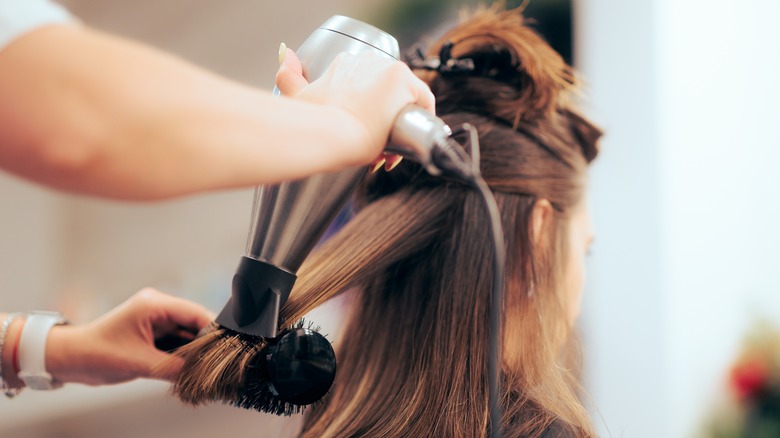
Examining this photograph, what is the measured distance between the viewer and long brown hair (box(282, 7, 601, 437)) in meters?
0.66

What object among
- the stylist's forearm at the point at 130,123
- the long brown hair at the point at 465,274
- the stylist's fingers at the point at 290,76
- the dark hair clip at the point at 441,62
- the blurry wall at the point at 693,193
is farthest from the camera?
the blurry wall at the point at 693,193

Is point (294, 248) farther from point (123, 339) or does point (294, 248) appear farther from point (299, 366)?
point (123, 339)

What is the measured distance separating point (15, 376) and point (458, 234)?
43 centimetres

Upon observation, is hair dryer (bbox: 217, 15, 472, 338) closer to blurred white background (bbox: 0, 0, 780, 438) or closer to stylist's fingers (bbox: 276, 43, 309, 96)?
stylist's fingers (bbox: 276, 43, 309, 96)

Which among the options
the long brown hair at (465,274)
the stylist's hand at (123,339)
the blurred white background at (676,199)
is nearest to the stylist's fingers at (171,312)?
the stylist's hand at (123,339)

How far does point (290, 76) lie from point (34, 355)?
383 mm

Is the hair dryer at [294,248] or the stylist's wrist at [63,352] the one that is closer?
the hair dryer at [294,248]

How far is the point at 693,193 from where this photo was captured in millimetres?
1490

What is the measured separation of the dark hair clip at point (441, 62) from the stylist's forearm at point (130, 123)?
0.39 metres

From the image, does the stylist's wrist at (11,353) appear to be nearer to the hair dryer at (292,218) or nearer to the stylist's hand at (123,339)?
the stylist's hand at (123,339)

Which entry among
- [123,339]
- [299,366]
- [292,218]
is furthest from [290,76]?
[123,339]

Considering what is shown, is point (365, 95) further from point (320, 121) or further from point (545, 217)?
point (545, 217)

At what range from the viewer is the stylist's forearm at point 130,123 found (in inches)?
13.8

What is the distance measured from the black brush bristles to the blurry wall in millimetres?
1054
